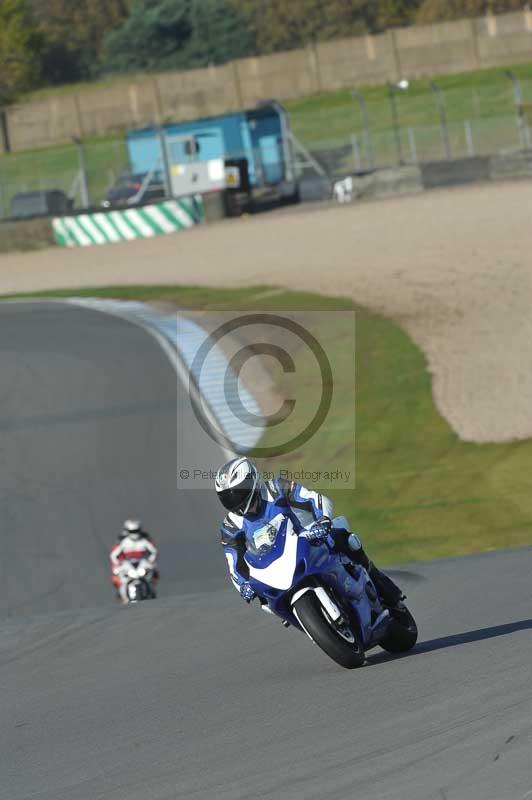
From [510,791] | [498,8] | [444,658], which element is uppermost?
[498,8]

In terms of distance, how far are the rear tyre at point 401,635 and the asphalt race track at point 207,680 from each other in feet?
0.34

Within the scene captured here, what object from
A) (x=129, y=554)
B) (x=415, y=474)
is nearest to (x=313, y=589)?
(x=129, y=554)

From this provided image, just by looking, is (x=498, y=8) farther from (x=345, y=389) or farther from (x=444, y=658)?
(x=444, y=658)

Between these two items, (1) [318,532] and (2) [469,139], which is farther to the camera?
(2) [469,139]

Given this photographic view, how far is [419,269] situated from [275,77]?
41715 mm

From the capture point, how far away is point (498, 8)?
87.0 metres

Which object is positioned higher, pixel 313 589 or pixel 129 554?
pixel 313 589

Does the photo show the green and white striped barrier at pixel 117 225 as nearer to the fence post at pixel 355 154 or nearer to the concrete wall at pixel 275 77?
the fence post at pixel 355 154

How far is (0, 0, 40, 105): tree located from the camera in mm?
82438

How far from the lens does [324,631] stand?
284 inches

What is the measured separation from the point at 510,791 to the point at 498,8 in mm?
87109

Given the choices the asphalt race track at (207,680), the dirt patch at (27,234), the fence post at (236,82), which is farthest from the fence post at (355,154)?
the asphalt race track at (207,680)

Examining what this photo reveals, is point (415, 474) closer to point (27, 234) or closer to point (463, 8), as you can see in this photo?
point (27, 234)

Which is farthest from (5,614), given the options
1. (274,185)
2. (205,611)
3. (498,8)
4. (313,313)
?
(498,8)
